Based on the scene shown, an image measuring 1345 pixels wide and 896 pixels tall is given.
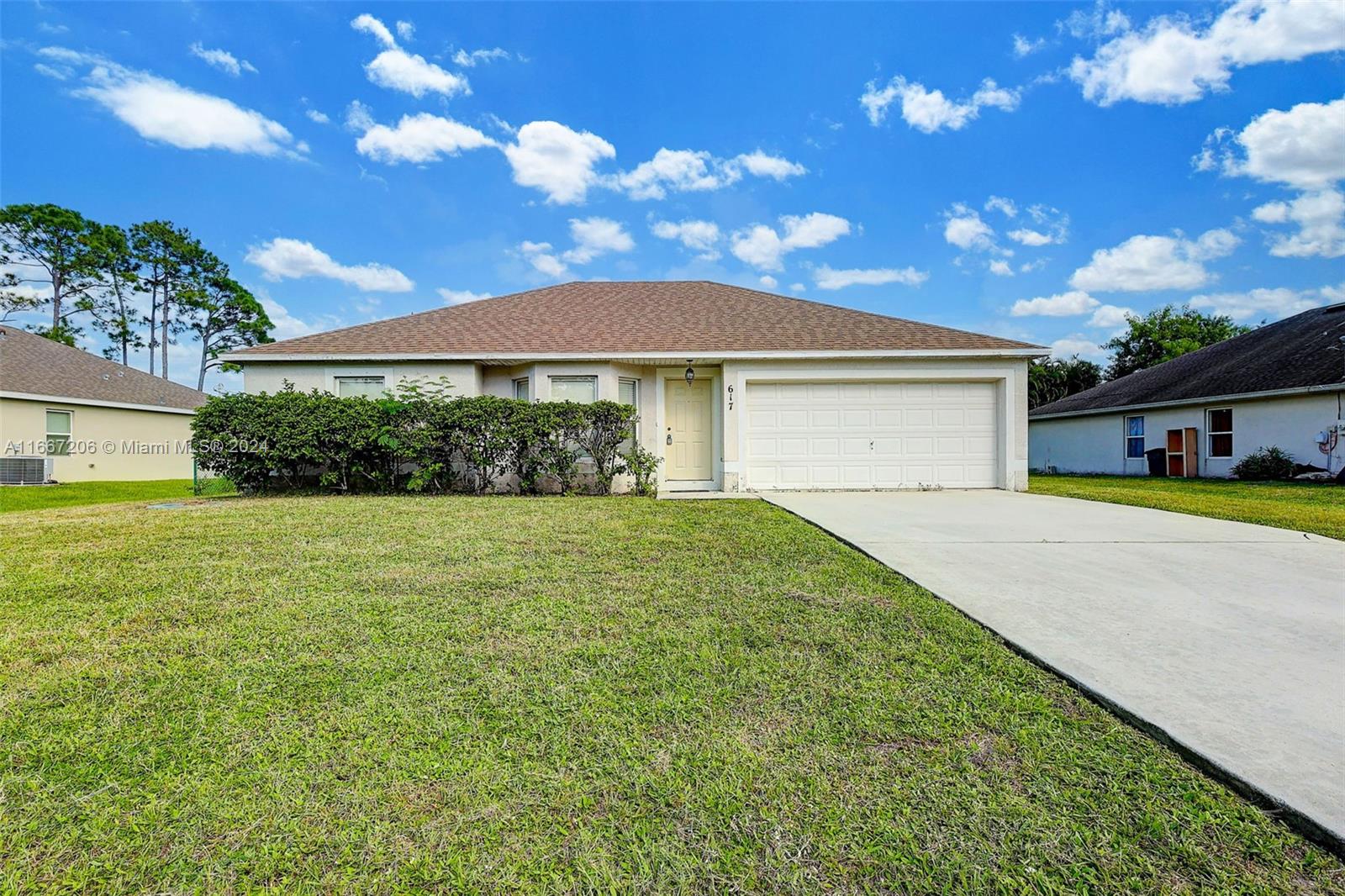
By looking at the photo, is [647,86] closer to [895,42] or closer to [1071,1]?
[895,42]

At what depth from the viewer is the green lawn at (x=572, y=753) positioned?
1497 millimetres

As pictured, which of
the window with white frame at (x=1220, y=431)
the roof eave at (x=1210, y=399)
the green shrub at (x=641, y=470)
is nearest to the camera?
the green shrub at (x=641, y=470)

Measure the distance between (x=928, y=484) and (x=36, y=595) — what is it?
1152 centimetres

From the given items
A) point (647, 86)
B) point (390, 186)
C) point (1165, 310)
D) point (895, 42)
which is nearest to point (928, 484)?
point (895, 42)

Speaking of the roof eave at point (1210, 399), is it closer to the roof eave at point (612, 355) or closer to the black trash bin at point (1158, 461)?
the black trash bin at point (1158, 461)

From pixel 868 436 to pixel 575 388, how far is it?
5692mm

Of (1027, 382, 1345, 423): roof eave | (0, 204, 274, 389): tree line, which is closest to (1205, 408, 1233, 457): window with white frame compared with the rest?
(1027, 382, 1345, 423): roof eave

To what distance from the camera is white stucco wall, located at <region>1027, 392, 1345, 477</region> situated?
1335 cm

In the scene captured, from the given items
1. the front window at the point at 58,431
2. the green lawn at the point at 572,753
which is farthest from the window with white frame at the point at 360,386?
the front window at the point at 58,431

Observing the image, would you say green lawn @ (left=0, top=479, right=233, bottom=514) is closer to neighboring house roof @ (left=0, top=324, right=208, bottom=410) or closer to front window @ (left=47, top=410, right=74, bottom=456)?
front window @ (left=47, top=410, right=74, bottom=456)

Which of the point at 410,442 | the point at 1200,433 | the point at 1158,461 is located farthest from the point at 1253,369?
the point at 410,442

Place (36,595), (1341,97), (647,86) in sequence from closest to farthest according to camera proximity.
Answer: (36,595) < (1341,97) < (647,86)

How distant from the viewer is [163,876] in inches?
57.6

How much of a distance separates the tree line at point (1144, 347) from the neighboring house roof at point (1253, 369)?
483 inches
